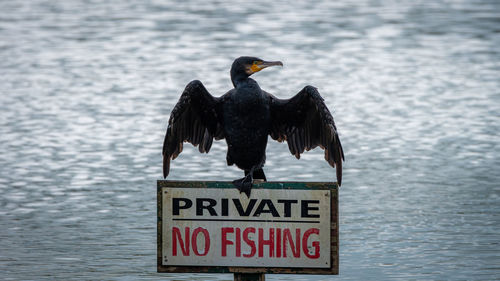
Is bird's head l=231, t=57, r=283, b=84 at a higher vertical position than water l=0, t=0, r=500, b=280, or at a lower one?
higher

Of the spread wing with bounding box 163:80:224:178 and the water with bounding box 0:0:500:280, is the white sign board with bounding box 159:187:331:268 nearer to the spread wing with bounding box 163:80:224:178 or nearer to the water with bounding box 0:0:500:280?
the spread wing with bounding box 163:80:224:178

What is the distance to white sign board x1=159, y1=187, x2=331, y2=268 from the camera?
4805mm

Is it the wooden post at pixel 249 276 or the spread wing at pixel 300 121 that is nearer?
the wooden post at pixel 249 276

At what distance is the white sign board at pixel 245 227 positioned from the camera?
4.80 meters

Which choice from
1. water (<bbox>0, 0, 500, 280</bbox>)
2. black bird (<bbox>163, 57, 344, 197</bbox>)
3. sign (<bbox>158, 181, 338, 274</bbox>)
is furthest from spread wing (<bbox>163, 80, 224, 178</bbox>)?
water (<bbox>0, 0, 500, 280</bbox>)

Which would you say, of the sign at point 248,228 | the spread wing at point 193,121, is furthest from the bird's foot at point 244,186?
the spread wing at point 193,121

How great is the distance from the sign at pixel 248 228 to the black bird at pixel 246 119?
100 centimetres

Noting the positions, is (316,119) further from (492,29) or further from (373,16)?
(373,16)

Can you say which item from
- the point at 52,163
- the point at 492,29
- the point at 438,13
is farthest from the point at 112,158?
the point at 438,13

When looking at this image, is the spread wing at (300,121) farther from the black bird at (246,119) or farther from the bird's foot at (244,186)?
the bird's foot at (244,186)

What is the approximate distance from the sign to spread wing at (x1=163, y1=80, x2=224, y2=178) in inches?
37.4

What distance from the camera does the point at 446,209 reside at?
28.4 ft

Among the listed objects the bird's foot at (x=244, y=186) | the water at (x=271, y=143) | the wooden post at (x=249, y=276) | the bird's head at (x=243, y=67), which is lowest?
the water at (x=271, y=143)

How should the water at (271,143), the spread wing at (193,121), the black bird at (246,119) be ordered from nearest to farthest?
the spread wing at (193,121), the black bird at (246,119), the water at (271,143)
